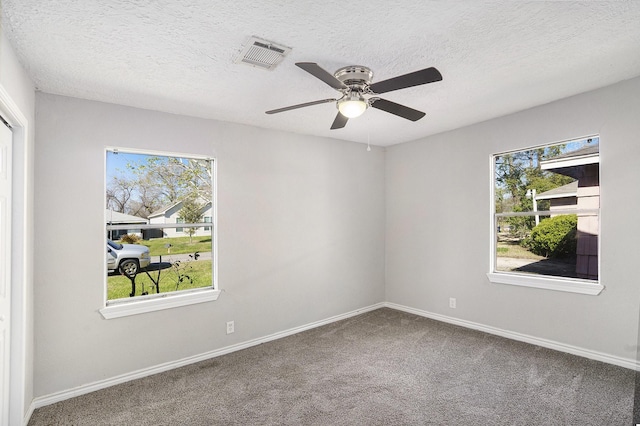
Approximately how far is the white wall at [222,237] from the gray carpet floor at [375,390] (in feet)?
1.12

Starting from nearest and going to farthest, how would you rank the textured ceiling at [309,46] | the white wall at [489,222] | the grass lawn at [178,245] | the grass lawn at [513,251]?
the textured ceiling at [309,46] < the white wall at [489,222] < the grass lawn at [178,245] < the grass lawn at [513,251]

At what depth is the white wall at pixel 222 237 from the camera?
270cm

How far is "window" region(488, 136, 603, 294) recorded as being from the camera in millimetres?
3191

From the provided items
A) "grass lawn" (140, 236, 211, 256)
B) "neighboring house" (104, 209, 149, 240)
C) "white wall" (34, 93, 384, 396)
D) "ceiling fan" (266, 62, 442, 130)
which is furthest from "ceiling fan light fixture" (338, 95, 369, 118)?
"neighboring house" (104, 209, 149, 240)

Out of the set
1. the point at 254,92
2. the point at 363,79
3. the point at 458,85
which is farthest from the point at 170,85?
the point at 458,85

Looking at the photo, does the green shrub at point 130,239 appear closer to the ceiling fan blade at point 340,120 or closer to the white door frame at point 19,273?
the white door frame at point 19,273

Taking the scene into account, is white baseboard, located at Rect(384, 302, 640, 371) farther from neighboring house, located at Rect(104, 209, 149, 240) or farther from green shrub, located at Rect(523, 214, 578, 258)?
neighboring house, located at Rect(104, 209, 149, 240)

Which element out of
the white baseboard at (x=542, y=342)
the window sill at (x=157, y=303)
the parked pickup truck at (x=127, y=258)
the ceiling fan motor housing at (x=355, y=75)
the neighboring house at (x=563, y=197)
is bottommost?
the white baseboard at (x=542, y=342)

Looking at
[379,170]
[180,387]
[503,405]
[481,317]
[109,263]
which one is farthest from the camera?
[379,170]

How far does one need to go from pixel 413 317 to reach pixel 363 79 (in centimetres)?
345

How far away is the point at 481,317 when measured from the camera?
13.1ft

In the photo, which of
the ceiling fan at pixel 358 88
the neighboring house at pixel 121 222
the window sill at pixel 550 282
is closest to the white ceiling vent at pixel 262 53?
the ceiling fan at pixel 358 88

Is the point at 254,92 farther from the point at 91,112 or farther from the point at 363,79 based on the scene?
the point at 91,112

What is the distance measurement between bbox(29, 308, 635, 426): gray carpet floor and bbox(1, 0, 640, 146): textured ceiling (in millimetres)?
2510
